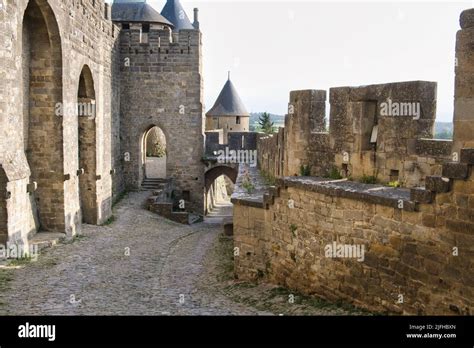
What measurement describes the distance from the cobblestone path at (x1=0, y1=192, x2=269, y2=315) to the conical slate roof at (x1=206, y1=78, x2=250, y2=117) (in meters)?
19.7

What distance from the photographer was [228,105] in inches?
1371

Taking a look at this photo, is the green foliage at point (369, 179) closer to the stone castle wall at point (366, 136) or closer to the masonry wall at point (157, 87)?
the stone castle wall at point (366, 136)

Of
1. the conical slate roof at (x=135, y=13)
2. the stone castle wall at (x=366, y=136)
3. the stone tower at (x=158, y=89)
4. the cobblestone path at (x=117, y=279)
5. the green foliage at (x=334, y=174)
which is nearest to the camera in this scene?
the stone castle wall at (x=366, y=136)

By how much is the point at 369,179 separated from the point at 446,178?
2.05 meters

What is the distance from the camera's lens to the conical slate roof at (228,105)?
34.6 m

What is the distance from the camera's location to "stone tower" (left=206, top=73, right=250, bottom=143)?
3447cm

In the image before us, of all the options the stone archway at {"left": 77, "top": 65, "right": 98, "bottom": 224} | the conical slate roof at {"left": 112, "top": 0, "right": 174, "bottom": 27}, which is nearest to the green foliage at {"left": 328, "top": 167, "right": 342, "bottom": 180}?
the stone archway at {"left": 77, "top": 65, "right": 98, "bottom": 224}

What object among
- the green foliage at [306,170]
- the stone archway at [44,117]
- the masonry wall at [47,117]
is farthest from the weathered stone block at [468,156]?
the stone archway at [44,117]

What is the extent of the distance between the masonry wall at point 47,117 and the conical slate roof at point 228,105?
18.5 metres

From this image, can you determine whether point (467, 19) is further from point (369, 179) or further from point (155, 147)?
point (155, 147)

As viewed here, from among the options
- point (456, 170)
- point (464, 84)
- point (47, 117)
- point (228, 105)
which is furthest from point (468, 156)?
point (228, 105)

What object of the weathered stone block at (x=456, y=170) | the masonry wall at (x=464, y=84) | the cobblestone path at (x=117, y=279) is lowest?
the cobblestone path at (x=117, y=279)

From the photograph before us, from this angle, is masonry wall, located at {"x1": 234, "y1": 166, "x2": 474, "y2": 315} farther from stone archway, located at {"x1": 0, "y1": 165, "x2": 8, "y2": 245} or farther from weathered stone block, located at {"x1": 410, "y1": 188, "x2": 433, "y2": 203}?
stone archway, located at {"x1": 0, "y1": 165, "x2": 8, "y2": 245}
